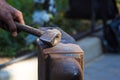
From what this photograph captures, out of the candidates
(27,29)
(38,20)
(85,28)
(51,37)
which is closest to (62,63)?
(51,37)

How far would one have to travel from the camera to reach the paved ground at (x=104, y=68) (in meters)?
6.10

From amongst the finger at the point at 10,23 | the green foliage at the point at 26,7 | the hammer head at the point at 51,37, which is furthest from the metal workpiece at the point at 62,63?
the green foliage at the point at 26,7

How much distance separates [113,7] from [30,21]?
1.92m

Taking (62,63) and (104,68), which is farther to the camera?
(104,68)

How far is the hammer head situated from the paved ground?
12.9 ft

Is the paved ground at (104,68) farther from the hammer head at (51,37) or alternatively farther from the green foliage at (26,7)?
the hammer head at (51,37)

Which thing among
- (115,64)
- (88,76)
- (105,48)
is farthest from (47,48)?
(105,48)

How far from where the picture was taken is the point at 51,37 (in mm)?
2008

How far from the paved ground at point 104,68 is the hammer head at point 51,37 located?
3925 mm

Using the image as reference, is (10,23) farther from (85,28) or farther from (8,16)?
(85,28)

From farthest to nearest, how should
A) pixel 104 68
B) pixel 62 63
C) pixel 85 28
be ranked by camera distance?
pixel 85 28 < pixel 104 68 < pixel 62 63

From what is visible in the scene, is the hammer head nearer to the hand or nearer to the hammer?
the hammer

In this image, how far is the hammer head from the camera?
2.00m

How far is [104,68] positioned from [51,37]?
4641 millimetres
